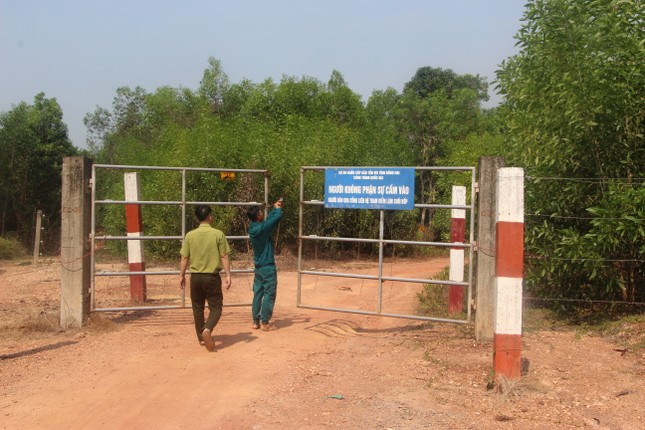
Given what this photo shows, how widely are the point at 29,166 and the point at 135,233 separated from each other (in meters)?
17.4

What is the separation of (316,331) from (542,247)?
3248 millimetres

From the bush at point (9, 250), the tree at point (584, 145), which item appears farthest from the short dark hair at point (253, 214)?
the bush at point (9, 250)

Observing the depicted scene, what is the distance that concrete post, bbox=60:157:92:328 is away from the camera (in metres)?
8.49

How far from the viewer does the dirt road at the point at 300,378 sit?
5.36 metres

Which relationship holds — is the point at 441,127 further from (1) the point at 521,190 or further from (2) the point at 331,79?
(1) the point at 521,190

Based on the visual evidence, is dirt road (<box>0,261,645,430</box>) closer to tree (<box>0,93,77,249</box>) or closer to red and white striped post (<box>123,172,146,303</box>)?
red and white striped post (<box>123,172,146,303</box>)

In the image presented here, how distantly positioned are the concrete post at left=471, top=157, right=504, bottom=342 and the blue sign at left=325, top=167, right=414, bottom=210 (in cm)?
85

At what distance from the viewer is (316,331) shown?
8.68 metres

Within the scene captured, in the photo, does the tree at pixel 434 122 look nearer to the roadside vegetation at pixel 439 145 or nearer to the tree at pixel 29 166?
the roadside vegetation at pixel 439 145

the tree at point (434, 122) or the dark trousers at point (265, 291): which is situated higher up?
the tree at point (434, 122)

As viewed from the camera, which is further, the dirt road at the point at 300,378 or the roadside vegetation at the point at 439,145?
the roadside vegetation at the point at 439,145

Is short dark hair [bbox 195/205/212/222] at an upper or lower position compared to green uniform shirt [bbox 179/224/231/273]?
upper

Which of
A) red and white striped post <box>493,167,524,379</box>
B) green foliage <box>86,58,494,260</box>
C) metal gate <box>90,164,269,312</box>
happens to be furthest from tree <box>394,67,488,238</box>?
red and white striped post <box>493,167,524,379</box>

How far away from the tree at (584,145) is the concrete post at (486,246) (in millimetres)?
1188
